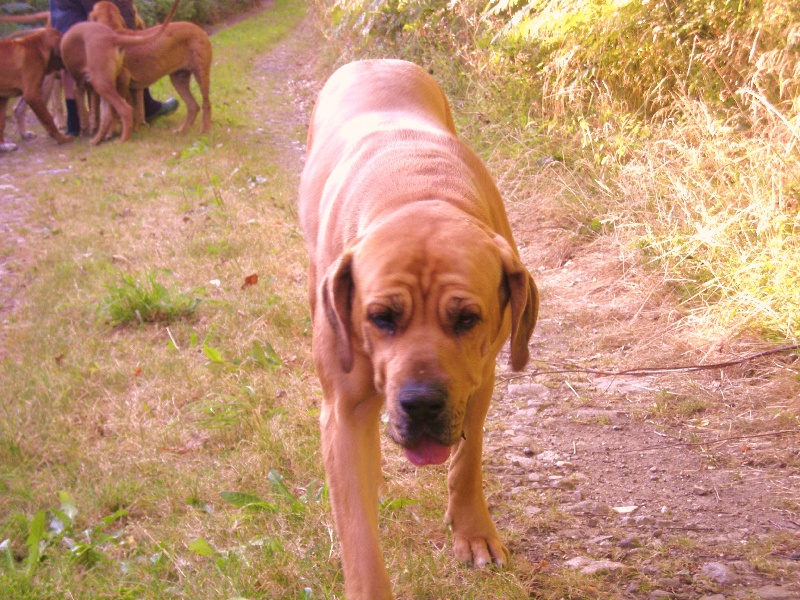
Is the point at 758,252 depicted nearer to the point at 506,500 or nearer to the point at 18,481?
the point at 506,500

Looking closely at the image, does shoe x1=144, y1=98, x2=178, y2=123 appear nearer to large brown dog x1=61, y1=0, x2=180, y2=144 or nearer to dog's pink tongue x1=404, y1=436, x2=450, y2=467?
large brown dog x1=61, y1=0, x2=180, y2=144

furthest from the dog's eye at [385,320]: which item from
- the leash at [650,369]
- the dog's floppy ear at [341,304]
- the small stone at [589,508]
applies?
Answer: the leash at [650,369]

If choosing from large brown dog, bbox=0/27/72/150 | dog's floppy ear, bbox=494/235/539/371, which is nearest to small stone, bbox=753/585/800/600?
dog's floppy ear, bbox=494/235/539/371

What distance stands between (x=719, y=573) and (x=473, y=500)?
806 millimetres

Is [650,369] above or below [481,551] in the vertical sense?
below

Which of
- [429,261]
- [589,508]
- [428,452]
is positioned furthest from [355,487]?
[589,508]

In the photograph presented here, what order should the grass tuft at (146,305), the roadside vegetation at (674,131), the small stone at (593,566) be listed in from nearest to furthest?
the small stone at (593,566) → the roadside vegetation at (674,131) → the grass tuft at (146,305)

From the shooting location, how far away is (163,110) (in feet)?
40.0

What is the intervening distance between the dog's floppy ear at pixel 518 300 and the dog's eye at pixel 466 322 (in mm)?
190

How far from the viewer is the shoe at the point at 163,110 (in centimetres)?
1201

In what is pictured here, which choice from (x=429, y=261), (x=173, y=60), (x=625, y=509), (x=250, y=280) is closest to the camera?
(x=429, y=261)

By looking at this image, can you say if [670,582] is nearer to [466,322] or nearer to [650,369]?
[466,322]

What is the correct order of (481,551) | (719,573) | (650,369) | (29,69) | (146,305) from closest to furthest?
(719,573) < (481,551) < (650,369) < (146,305) < (29,69)

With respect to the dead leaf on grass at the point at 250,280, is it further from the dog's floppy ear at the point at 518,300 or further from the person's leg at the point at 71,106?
the person's leg at the point at 71,106
